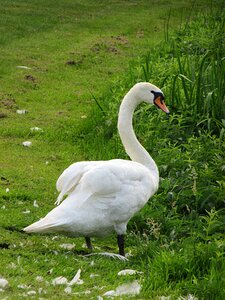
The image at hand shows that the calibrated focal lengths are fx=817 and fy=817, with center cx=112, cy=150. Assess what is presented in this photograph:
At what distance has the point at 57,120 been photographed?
34.4ft

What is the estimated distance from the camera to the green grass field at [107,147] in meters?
5.55

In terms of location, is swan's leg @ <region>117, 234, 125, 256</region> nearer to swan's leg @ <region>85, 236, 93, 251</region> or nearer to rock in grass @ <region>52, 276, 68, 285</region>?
swan's leg @ <region>85, 236, 93, 251</region>

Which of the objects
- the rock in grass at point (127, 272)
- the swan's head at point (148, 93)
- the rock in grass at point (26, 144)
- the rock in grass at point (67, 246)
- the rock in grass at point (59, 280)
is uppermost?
the swan's head at point (148, 93)

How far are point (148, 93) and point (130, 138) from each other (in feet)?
1.43

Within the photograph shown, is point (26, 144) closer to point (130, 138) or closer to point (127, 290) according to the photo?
point (130, 138)

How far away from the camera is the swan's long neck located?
6881 mm

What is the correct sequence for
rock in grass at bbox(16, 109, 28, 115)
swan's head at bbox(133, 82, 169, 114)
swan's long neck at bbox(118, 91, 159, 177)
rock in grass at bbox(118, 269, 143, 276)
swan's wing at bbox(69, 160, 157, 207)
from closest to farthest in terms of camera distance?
rock in grass at bbox(118, 269, 143, 276) < swan's wing at bbox(69, 160, 157, 207) < swan's long neck at bbox(118, 91, 159, 177) < swan's head at bbox(133, 82, 169, 114) < rock in grass at bbox(16, 109, 28, 115)

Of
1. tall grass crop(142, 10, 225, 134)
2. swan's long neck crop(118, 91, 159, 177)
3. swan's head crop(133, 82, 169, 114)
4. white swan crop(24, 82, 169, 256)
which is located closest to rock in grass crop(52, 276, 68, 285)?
white swan crop(24, 82, 169, 256)

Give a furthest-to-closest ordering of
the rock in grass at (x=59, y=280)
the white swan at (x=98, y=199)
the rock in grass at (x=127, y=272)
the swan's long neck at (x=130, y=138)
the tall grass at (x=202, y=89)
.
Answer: the tall grass at (x=202, y=89), the swan's long neck at (x=130, y=138), the white swan at (x=98, y=199), the rock in grass at (x=127, y=272), the rock in grass at (x=59, y=280)

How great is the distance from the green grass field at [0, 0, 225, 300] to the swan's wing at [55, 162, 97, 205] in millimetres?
449

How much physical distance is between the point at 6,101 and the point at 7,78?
1374mm

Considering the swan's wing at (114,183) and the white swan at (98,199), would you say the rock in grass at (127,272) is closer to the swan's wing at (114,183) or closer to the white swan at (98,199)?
the white swan at (98,199)

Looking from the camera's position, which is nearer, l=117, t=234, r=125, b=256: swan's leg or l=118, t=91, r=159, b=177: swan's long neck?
l=117, t=234, r=125, b=256: swan's leg

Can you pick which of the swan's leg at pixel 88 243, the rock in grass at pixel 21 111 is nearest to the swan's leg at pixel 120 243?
the swan's leg at pixel 88 243
